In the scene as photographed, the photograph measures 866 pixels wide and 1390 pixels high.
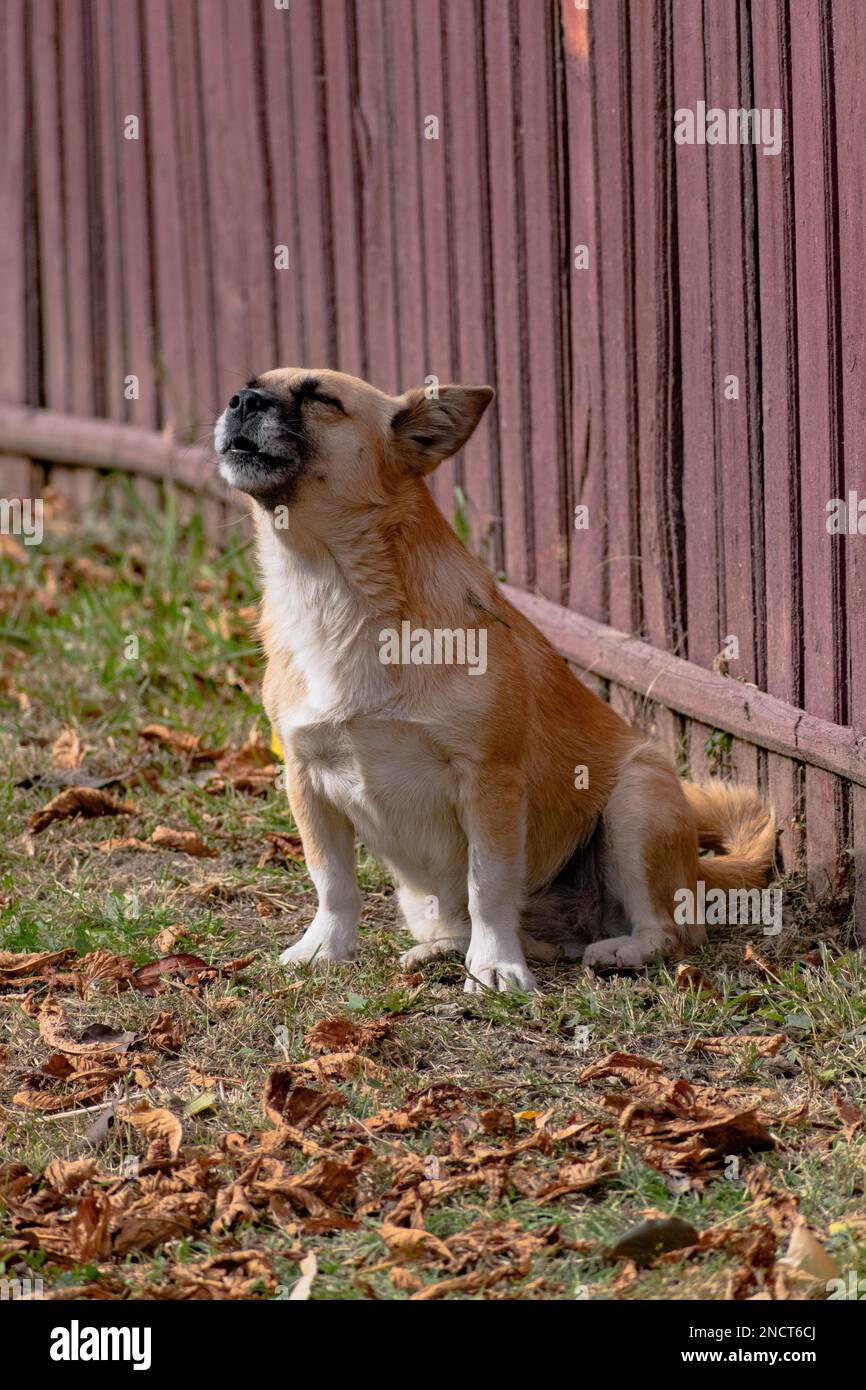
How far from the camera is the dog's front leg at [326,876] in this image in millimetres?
4234

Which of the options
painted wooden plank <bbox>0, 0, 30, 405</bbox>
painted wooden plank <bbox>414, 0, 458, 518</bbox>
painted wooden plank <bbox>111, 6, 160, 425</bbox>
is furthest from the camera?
painted wooden plank <bbox>0, 0, 30, 405</bbox>

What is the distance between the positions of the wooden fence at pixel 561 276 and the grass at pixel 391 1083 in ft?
2.44

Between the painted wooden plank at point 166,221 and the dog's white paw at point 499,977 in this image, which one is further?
the painted wooden plank at point 166,221

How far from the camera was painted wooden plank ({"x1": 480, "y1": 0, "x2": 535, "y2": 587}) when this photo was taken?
558cm

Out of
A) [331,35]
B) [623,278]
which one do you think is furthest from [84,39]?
[623,278]

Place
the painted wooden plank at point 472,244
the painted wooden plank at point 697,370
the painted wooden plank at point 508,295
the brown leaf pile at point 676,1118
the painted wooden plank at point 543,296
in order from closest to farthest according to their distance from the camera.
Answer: the brown leaf pile at point 676,1118 < the painted wooden plank at point 697,370 < the painted wooden plank at point 543,296 < the painted wooden plank at point 508,295 < the painted wooden plank at point 472,244

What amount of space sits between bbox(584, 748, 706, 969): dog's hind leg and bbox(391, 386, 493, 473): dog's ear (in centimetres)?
101

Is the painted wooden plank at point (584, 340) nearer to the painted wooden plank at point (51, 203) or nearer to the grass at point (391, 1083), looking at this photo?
the grass at point (391, 1083)

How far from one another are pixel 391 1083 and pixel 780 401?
2028 millimetres

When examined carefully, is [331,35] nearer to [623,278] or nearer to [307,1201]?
[623,278]

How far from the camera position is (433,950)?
4262 millimetres

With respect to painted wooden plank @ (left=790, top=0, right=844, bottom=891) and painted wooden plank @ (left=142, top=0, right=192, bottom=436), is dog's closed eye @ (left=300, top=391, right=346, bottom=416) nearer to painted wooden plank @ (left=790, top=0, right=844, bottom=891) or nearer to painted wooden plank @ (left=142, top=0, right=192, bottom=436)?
painted wooden plank @ (left=790, top=0, right=844, bottom=891)

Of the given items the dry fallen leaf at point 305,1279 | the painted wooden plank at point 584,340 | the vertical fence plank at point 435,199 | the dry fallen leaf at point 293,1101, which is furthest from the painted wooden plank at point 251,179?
the dry fallen leaf at point 305,1279

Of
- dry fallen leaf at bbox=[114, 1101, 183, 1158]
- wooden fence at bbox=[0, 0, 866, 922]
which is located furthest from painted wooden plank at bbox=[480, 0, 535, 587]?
dry fallen leaf at bbox=[114, 1101, 183, 1158]
